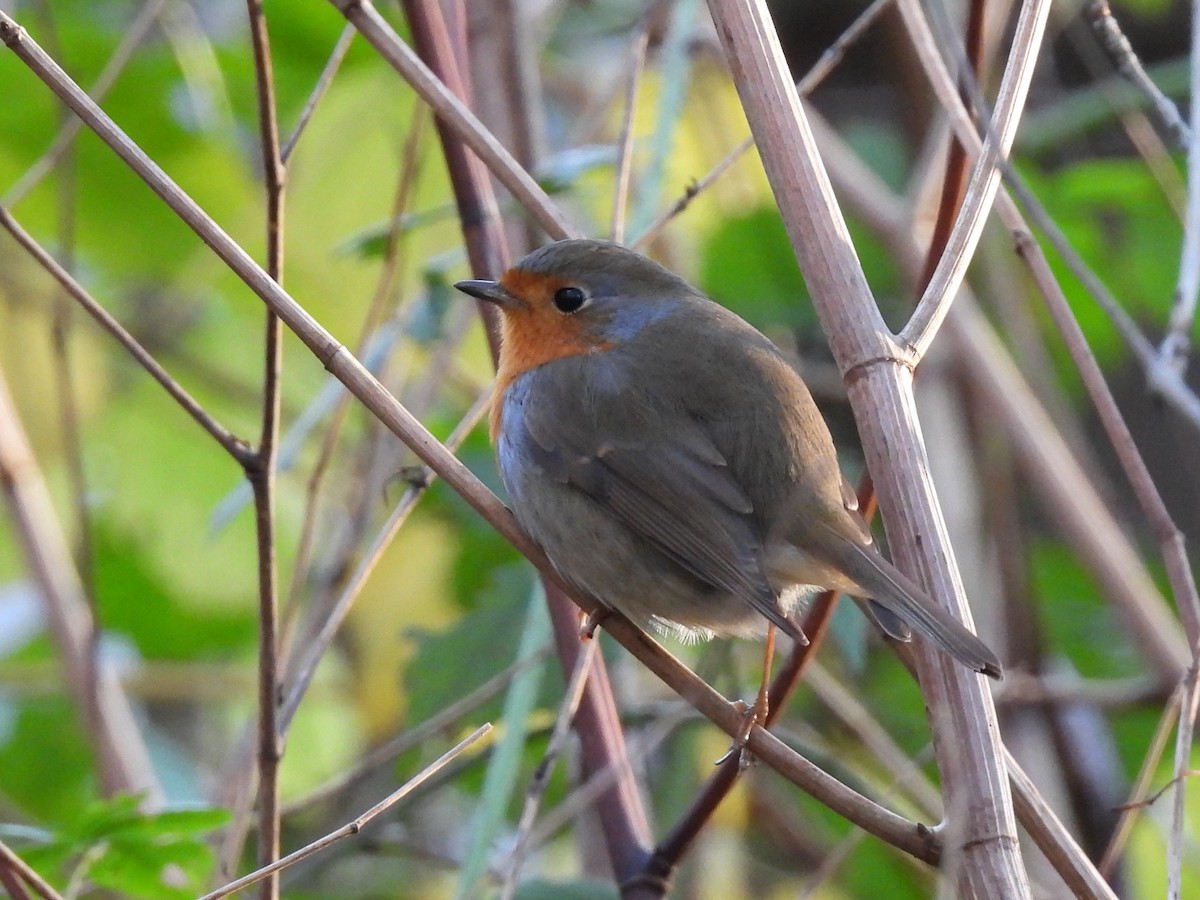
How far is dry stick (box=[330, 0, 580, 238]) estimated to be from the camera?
2.20 meters

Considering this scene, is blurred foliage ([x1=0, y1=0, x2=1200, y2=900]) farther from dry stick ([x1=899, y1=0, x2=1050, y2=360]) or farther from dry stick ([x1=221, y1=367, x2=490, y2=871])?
dry stick ([x1=899, y1=0, x2=1050, y2=360])

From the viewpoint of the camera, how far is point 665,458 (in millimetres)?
2584

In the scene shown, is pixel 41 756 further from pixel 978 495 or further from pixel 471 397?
pixel 978 495

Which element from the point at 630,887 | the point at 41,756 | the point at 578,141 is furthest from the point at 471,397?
the point at 630,887

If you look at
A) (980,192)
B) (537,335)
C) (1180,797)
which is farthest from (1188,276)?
(537,335)

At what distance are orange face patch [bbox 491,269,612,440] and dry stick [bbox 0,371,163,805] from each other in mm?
1051

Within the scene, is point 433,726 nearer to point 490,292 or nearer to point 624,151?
point 490,292

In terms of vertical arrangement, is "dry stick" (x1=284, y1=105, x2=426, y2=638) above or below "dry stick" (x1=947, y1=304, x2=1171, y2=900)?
below

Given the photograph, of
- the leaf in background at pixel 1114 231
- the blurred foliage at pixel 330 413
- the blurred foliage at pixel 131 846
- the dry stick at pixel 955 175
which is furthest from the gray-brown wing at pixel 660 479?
the leaf in background at pixel 1114 231

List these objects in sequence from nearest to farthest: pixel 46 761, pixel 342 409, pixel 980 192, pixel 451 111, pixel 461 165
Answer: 1. pixel 980 192
2. pixel 451 111
3. pixel 461 165
4. pixel 342 409
5. pixel 46 761

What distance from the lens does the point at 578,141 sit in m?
3.56

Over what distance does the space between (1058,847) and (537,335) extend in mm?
1488

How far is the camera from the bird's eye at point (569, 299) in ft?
9.46

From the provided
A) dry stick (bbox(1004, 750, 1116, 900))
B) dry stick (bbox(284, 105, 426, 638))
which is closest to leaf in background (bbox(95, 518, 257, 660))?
dry stick (bbox(284, 105, 426, 638))
